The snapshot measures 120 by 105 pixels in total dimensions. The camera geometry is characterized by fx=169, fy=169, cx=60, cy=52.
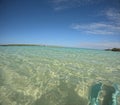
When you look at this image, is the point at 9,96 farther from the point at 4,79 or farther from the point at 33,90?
the point at 4,79

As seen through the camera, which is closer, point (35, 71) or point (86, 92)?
point (86, 92)

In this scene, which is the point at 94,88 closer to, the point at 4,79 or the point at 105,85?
the point at 105,85

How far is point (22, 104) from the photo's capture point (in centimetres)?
651

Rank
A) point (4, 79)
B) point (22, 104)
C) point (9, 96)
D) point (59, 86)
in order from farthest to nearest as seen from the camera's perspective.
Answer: point (4, 79), point (59, 86), point (9, 96), point (22, 104)

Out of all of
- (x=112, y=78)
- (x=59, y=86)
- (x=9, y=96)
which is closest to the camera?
(x=9, y=96)

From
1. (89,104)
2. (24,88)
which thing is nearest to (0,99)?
(24,88)

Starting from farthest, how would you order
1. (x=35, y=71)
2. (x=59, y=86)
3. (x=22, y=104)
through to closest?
(x=35, y=71)
(x=59, y=86)
(x=22, y=104)

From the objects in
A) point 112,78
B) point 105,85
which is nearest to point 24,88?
point 105,85

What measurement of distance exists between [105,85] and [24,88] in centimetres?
400

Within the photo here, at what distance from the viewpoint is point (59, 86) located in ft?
27.2

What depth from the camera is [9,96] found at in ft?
22.9

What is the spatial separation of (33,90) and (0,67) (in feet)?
15.6

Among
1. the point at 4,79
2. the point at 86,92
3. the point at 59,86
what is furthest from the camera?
the point at 4,79

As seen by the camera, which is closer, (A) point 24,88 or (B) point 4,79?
(A) point 24,88
